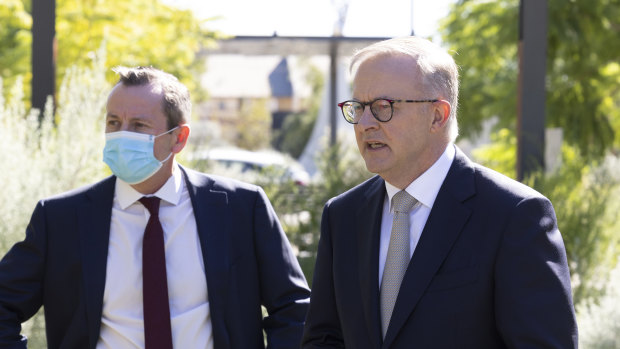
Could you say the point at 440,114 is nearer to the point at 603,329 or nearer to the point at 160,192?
the point at 160,192

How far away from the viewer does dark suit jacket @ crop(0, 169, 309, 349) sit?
9.27 ft

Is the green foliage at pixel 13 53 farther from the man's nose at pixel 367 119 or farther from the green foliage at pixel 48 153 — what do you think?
the man's nose at pixel 367 119

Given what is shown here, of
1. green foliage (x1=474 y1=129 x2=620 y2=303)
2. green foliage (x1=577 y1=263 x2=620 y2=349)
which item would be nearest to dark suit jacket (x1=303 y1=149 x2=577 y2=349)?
green foliage (x1=577 y1=263 x2=620 y2=349)

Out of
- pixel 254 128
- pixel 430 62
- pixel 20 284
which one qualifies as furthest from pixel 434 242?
pixel 254 128

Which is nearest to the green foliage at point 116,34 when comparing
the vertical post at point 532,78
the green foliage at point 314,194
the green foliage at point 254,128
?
the green foliage at point 314,194

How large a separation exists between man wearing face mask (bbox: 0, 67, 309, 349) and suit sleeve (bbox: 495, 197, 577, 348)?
112 centimetres

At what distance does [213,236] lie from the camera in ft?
9.68

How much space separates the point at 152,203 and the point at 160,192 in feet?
0.21

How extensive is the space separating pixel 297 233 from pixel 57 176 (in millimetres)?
2604

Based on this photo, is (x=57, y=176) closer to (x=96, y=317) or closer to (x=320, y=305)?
(x=96, y=317)

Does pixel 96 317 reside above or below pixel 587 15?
below

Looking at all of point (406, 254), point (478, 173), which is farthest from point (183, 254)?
point (478, 173)

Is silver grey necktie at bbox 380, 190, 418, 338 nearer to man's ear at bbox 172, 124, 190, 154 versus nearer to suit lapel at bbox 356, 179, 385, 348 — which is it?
suit lapel at bbox 356, 179, 385, 348

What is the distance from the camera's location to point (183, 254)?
293 cm
